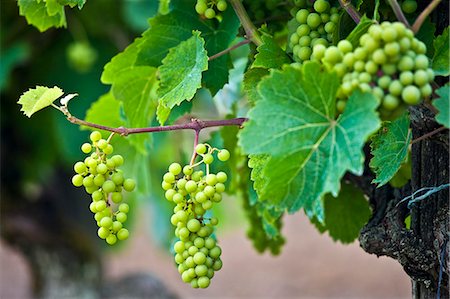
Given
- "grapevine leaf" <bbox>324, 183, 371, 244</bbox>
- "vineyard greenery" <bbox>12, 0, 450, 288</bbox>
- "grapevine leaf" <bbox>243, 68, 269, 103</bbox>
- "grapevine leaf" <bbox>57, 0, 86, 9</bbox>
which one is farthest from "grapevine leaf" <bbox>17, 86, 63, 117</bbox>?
"grapevine leaf" <bbox>324, 183, 371, 244</bbox>

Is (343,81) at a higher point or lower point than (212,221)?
higher

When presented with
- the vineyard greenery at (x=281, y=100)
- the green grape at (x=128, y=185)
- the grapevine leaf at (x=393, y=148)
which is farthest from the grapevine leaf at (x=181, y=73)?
the grapevine leaf at (x=393, y=148)

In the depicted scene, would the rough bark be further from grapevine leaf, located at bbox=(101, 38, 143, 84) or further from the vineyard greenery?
grapevine leaf, located at bbox=(101, 38, 143, 84)

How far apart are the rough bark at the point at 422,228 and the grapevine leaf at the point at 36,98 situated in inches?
16.3

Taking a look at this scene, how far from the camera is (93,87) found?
2.49 metres

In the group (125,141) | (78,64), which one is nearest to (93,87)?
(78,64)

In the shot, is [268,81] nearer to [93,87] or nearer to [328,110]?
[328,110]

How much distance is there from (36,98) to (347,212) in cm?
58

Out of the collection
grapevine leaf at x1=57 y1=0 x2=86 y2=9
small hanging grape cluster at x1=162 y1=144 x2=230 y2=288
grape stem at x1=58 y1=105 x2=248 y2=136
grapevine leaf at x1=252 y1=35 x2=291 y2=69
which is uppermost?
grapevine leaf at x1=57 y1=0 x2=86 y2=9

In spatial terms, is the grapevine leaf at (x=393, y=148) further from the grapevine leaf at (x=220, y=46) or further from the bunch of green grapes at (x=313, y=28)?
the grapevine leaf at (x=220, y=46)

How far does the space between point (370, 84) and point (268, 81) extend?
95mm

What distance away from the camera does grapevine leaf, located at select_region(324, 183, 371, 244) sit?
1.17 m

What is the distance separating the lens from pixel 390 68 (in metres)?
0.66

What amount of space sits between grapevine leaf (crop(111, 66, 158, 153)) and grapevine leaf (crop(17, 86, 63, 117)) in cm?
29
